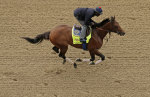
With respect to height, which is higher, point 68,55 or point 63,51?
point 63,51

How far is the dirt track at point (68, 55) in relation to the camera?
1020 centimetres

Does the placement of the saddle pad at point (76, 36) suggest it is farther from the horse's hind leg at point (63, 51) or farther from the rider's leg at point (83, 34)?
the horse's hind leg at point (63, 51)

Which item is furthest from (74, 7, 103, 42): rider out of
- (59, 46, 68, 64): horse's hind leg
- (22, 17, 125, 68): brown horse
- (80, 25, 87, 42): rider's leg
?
(59, 46, 68, 64): horse's hind leg

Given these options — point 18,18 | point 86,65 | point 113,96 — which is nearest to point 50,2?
point 18,18

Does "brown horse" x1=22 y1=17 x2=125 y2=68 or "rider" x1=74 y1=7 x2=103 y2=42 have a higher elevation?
"rider" x1=74 y1=7 x2=103 y2=42

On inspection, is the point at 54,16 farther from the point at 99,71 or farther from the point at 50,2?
the point at 99,71

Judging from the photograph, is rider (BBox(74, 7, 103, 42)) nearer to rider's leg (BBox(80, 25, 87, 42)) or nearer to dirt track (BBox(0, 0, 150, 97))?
rider's leg (BBox(80, 25, 87, 42))

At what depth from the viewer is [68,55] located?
10.8m

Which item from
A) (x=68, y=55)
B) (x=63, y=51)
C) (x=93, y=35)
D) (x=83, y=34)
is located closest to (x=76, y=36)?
(x=83, y=34)

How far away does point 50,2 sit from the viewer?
11.7m

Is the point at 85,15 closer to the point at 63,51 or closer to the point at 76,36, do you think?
the point at 76,36

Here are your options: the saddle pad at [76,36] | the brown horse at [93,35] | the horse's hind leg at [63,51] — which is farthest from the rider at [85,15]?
the horse's hind leg at [63,51]

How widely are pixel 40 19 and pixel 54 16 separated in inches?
A: 22.0

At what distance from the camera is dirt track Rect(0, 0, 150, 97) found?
33.5ft
